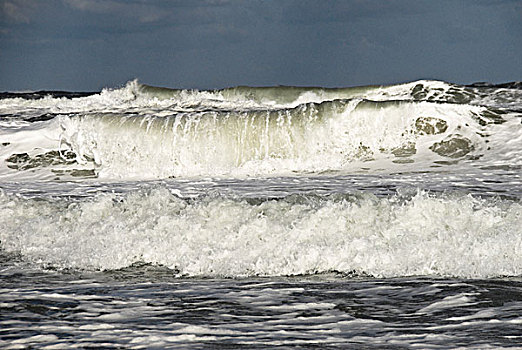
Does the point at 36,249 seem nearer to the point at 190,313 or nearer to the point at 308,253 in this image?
the point at 308,253

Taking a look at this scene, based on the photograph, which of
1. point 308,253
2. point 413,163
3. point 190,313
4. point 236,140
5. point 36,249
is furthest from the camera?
point 236,140

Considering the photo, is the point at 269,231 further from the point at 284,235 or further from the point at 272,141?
the point at 272,141

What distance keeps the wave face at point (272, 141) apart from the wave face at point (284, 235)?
5.24 meters

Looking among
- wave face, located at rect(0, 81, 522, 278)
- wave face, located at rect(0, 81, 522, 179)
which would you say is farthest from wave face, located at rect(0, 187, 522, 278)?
wave face, located at rect(0, 81, 522, 179)

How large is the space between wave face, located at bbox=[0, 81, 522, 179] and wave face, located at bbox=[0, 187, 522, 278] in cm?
524

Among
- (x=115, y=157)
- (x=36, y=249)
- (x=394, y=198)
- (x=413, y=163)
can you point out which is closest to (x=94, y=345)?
(x=36, y=249)

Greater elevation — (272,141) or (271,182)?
(272,141)

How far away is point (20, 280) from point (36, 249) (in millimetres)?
1455

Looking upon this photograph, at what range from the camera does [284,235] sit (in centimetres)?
727

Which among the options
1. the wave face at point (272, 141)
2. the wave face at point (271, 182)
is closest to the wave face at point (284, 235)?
the wave face at point (271, 182)

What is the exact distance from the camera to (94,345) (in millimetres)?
4094

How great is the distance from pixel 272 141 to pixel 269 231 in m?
7.41

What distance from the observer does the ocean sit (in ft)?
14.9

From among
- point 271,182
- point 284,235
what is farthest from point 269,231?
point 271,182
